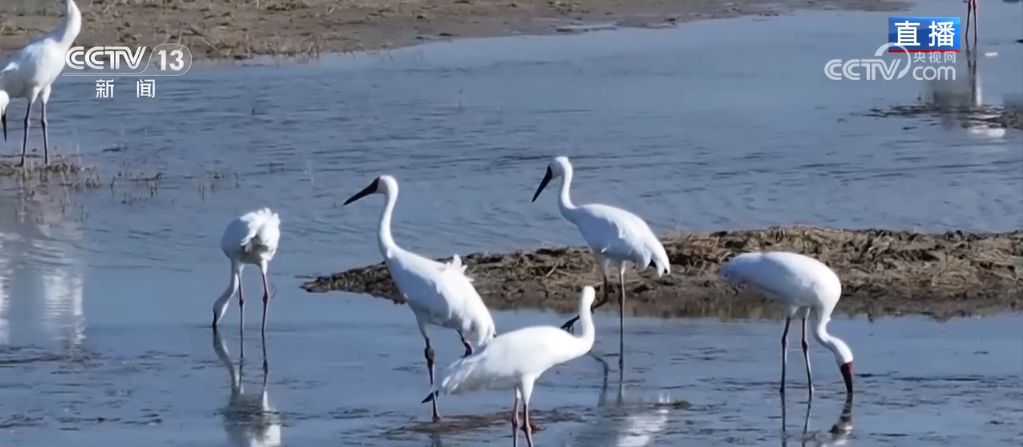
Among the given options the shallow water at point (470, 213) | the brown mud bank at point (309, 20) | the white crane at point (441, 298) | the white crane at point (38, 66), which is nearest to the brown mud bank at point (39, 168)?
the shallow water at point (470, 213)

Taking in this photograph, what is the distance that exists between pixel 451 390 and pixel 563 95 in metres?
16.0

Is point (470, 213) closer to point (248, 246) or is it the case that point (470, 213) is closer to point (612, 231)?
point (248, 246)

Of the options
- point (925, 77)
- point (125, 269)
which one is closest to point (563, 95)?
point (925, 77)

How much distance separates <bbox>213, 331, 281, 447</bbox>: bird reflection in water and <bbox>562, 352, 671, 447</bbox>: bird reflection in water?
150 centimetres

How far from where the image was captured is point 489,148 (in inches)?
819

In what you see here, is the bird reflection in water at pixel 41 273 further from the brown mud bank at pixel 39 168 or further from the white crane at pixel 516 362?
the white crane at pixel 516 362

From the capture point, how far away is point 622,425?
996 cm

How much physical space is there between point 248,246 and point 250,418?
241cm

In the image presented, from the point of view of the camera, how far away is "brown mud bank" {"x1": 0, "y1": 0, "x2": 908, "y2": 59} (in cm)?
2777

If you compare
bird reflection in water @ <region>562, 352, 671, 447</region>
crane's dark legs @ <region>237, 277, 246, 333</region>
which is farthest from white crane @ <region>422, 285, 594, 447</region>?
crane's dark legs @ <region>237, 277, 246, 333</region>

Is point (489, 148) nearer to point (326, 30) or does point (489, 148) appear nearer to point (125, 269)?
point (125, 269)

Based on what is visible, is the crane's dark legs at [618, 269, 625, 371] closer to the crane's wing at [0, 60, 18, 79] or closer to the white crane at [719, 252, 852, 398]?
the white crane at [719, 252, 852, 398]

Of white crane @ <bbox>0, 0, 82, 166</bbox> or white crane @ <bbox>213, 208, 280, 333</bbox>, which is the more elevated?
white crane @ <bbox>0, 0, 82, 166</bbox>

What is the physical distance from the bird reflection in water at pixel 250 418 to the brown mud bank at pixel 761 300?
2634mm
